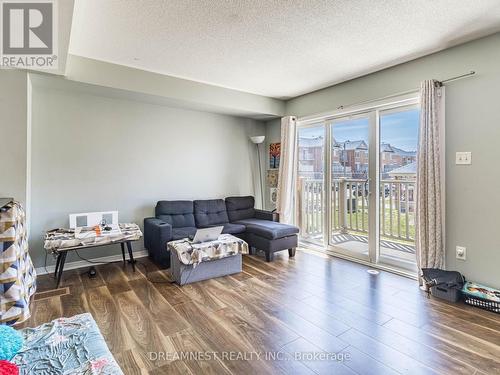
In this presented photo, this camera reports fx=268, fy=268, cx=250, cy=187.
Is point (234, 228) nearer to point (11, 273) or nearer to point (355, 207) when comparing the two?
point (355, 207)

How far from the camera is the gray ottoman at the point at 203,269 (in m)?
2.96

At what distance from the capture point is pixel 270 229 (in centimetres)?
381

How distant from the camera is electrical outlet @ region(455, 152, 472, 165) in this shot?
2.71 meters

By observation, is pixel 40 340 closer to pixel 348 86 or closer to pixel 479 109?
pixel 479 109

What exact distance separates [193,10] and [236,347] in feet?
8.56

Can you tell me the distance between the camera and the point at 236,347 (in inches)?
74.2

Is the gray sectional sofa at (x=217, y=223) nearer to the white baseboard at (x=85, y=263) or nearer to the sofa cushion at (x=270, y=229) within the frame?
the sofa cushion at (x=270, y=229)

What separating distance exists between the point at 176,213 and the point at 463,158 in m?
3.62

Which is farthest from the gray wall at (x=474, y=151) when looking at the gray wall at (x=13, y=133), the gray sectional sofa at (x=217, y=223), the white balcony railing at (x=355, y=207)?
the gray wall at (x=13, y=133)

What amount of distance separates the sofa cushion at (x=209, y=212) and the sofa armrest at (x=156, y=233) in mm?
670

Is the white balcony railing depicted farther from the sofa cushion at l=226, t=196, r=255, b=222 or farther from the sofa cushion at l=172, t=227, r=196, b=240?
the sofa cushion at l=172, t=227, r=196, b=240

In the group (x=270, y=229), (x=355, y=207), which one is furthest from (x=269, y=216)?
(x=355, y=207)

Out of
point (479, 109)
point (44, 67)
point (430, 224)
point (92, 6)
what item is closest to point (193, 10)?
point (92, 6)

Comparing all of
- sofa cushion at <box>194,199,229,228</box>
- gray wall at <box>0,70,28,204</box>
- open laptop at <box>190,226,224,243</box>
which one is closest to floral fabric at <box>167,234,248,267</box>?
open laptop at <box>190,226,224,243</box>
